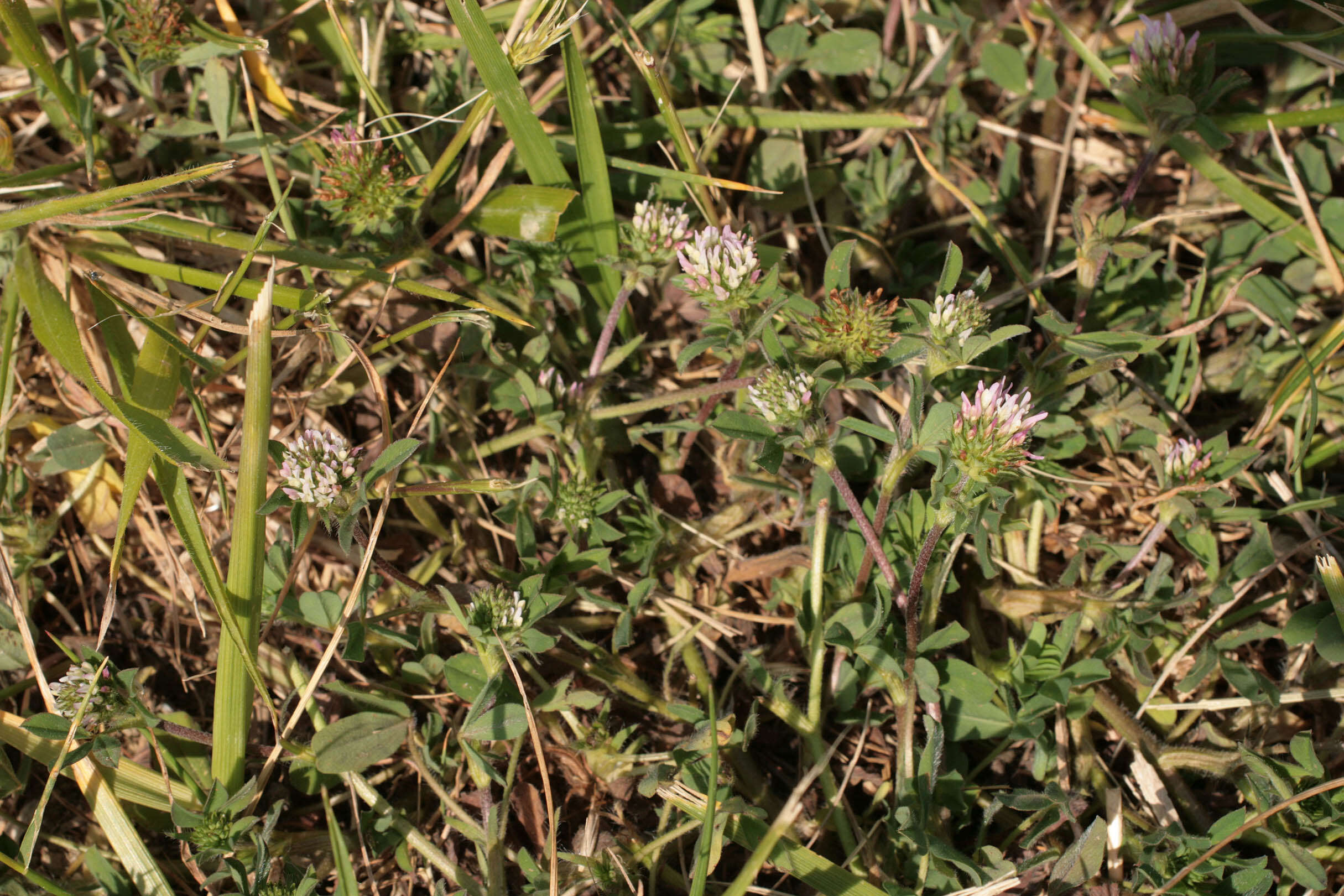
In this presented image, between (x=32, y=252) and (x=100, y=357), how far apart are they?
37 cm

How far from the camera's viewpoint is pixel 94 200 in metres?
2.61

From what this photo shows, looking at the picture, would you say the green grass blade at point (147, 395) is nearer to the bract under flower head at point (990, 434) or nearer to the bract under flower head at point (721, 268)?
the bract under flower head at point (721, 268)

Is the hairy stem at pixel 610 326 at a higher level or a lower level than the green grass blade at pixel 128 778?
higher

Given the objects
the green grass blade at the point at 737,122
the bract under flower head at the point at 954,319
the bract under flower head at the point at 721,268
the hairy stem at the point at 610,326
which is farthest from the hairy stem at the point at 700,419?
the green grass blade at the point at 737,122

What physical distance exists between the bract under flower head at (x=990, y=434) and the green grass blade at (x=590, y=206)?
1.19m

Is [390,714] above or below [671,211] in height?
below

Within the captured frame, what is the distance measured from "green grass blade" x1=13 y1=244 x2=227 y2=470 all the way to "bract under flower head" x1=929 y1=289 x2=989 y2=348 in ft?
6.08

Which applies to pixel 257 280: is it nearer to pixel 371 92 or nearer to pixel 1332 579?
pixel 371 92

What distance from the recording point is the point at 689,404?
10.5 feet

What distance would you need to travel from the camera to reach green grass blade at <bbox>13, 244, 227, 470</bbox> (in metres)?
2.50

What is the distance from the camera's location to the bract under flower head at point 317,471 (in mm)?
2395

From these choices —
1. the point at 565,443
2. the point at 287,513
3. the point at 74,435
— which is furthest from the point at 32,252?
the point at 565,443

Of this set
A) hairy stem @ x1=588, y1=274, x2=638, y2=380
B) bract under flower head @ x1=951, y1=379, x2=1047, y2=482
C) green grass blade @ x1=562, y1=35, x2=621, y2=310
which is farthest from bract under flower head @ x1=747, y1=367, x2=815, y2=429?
green grass blade @ x1=562, y1=35, x2=621, y2=310

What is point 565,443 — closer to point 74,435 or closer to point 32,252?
point 74,435
